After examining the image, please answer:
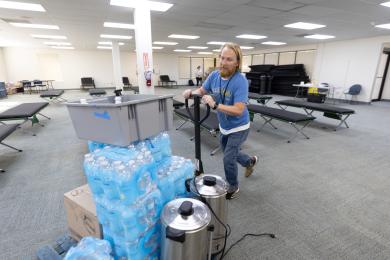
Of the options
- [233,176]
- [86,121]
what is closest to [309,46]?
[233,176]

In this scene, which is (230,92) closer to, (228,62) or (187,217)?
(228,62)

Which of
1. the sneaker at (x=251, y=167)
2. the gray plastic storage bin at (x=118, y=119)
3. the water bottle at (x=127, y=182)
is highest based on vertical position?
the gray plastic storage bin at (x=118, y=119)

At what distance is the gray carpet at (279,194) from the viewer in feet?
5.32

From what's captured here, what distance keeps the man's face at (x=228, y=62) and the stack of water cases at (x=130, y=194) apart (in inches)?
34.0

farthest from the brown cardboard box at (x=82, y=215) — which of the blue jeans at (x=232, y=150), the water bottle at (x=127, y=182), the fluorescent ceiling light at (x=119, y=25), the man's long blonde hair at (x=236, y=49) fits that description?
the fluorescent ceiling light at (x=119, y=25)

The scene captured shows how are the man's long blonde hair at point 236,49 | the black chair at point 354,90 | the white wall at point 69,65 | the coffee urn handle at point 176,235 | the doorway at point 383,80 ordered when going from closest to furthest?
the coffee urn handle at point 176,235
the man's long blonde hair at point 236,49
the black chair at point 354,90
the doorway at point 383,80
the white wall at point 69,65

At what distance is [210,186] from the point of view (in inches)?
53.2

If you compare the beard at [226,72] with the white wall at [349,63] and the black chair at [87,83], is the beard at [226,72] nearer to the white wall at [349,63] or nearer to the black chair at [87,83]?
the white wall at [349,63]

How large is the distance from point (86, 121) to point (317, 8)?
543 cm

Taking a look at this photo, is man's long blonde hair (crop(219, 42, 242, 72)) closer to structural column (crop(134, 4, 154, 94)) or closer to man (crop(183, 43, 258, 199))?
man (crop(183, 43, 258, 199))

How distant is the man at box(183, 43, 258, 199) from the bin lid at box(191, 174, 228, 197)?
178 mm

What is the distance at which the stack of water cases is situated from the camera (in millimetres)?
1104

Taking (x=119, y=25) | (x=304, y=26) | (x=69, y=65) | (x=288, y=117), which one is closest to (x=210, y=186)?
(x=288, y=117)

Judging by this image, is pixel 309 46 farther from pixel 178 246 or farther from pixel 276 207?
pixel 178 246
